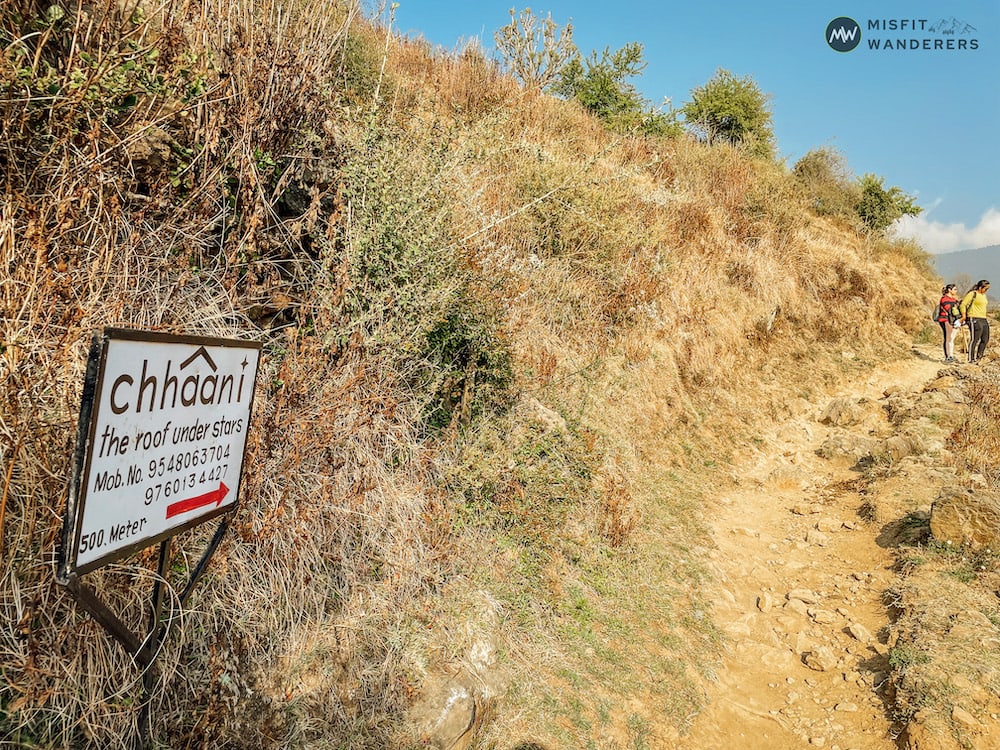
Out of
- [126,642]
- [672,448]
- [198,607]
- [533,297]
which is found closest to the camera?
[126,642]

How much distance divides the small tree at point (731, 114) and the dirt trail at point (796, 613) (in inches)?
409

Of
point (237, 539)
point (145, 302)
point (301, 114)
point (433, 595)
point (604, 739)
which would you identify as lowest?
point (604, 739)

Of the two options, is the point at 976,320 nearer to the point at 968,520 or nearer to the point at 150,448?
the point at 968,520

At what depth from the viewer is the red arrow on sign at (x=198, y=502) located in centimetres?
179

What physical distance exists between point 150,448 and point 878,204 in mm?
20425

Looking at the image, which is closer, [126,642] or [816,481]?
[126,642]

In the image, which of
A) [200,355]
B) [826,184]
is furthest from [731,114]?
[200,355]

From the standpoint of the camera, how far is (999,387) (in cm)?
960

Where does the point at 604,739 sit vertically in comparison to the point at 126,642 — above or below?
below

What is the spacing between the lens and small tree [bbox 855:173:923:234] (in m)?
17.2

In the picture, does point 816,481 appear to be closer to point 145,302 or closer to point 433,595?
point 433,595

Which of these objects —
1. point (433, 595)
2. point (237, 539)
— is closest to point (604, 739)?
point (433, 595)

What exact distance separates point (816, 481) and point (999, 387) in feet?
14.4

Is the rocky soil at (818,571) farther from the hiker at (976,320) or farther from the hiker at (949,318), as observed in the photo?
the hiker at (949,318)
